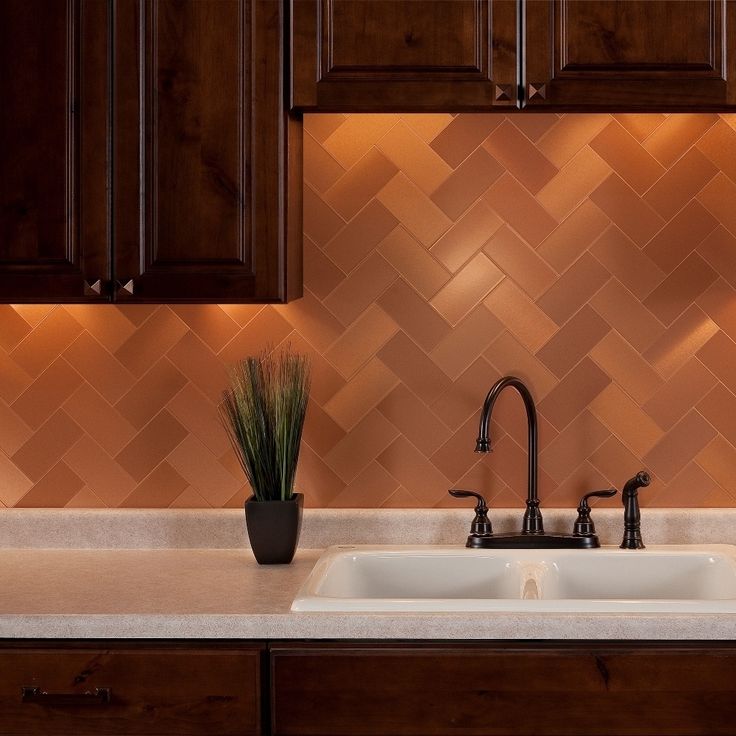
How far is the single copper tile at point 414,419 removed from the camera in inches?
93.9

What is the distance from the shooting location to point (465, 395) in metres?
2.38

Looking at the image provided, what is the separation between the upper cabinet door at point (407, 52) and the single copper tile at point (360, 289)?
441 mm

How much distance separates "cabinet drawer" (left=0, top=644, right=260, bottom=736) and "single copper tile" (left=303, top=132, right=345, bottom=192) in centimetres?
112

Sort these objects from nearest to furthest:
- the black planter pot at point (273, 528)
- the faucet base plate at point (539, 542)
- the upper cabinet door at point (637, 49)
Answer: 1. the upper cabinet door at point (637, 49)
2. the black planter pot at point (273, 528)
3. the faucet base plate at point (539, 542)

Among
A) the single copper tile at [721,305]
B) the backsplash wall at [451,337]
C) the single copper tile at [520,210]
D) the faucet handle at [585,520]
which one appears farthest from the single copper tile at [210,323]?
the single copper tile at [721,305]

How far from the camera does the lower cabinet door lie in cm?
172

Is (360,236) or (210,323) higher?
(360,236)

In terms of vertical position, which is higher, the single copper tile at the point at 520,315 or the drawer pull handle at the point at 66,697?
the single copper tile at the point at 520,315

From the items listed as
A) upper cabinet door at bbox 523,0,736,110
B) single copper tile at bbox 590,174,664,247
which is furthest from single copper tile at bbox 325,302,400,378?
upper cabinet door at bbox 523,0,736,110

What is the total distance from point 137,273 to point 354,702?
3.11 ft

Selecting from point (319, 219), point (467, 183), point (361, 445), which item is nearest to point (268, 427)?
point (361, 445)

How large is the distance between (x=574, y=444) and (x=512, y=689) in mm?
783

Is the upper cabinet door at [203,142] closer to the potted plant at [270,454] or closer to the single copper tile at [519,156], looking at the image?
the potted plant at [270,454]

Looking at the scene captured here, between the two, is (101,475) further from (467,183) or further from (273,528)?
(467,183)
